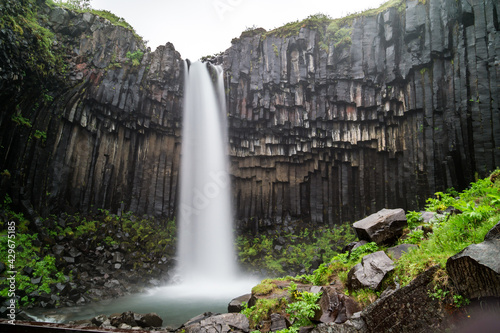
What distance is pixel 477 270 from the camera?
3.36 m

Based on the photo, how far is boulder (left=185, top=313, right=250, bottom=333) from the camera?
585cm

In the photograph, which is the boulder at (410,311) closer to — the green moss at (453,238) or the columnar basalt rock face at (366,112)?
the green moss at (453,238)

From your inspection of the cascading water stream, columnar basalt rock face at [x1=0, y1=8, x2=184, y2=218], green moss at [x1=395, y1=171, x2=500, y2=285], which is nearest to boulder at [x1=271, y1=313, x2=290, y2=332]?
green moss at [x1=395, y1=171, x2=500, y2=285]

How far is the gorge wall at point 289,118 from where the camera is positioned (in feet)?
46.5

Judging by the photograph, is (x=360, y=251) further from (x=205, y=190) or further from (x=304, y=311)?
(x=205, y=190)

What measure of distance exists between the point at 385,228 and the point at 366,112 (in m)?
13.5

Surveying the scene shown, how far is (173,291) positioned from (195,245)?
5206 millimetres

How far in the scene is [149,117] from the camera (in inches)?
802

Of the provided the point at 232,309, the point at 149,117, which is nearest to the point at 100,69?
the point at 149,117

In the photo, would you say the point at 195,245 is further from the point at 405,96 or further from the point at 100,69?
the point at 405,96

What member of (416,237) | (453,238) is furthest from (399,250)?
(453,238)

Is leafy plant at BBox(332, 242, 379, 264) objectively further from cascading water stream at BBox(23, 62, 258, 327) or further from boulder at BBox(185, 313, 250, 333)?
cascading water stream at BBox(23, 62, 258, 327)

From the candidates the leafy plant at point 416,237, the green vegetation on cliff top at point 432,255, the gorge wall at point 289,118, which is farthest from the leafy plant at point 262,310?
the gorge wall at point 289,118

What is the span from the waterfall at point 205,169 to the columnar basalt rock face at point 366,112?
1184mm
